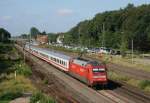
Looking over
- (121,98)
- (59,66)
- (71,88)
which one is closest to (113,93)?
(121,98)

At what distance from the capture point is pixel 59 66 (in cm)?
6150

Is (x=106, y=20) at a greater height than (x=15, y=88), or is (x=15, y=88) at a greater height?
(x=106, y=20)

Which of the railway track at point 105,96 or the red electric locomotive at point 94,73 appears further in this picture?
the red electric locomotive at point 94,73

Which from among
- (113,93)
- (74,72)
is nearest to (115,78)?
(74,72)

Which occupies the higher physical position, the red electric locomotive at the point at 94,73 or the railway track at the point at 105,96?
the red electric locomotive at the point at 94,73

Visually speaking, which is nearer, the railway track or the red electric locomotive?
the railway track

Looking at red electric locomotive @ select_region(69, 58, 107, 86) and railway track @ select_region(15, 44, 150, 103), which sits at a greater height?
red electric locomotive @ select_region(69, 58, 107, 86)

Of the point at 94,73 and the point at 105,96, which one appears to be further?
the point at 94,73

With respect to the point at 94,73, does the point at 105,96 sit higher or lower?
lower

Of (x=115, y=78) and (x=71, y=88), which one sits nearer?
(x=71, y=88)

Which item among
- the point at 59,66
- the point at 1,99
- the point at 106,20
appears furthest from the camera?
the point at 106,20

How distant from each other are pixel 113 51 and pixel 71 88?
63.2 m

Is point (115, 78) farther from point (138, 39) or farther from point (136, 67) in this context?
point (138, 39)

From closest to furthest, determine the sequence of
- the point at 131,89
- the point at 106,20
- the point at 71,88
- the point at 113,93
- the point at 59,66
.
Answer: the point at 113,93 < the point at 131,89 < the point at 71,88 < the point at 59,66 < the point at 106,20
